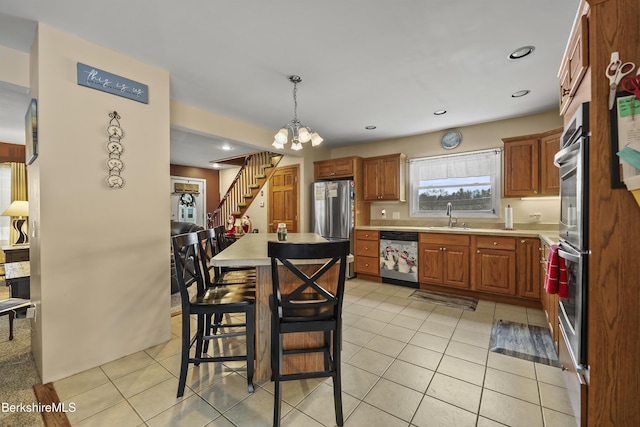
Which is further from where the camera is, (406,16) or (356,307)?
(356,307)

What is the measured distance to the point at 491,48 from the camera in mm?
2225

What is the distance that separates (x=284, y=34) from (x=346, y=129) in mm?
2492

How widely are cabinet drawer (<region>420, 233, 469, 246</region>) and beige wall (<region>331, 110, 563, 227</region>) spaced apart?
665mm

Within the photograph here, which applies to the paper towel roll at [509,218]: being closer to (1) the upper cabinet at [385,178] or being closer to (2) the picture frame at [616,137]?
(1) the upper cabinet at [385,178]

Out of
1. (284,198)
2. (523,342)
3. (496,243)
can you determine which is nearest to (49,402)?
(523,342)

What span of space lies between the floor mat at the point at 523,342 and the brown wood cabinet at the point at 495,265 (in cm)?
67

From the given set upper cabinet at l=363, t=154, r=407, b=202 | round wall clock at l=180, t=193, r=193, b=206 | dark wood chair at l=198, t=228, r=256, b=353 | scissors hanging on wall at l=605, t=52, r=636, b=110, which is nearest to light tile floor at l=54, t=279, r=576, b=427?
dark wood chair at l=198, t=228, r=256, b=353

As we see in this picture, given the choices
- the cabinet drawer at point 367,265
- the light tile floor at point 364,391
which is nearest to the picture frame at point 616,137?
the light tile floor at point 364,391

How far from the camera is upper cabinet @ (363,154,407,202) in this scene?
4664 millimetres

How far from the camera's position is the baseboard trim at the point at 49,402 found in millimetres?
1551

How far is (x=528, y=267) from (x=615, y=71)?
282cm

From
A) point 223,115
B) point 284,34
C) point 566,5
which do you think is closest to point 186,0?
point 284,34

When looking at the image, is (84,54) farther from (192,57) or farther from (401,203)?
(401,203)

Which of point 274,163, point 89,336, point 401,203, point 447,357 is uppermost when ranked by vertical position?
point 274,163
